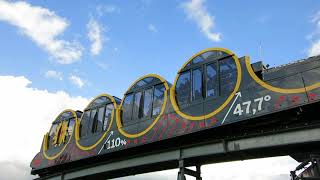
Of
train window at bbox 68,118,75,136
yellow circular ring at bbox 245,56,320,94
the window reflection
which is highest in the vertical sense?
train window at bbox 68,118,75,136

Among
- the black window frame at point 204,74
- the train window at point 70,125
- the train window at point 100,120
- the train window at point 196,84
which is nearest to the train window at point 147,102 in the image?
the black window frame at point 204,74

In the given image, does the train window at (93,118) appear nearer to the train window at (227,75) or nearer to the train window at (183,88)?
the train window at (183,88)

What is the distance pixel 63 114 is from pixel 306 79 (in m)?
14.8

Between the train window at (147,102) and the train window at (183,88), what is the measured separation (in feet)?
5.18

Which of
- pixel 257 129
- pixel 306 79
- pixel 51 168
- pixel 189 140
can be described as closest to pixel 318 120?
pixel 306 79

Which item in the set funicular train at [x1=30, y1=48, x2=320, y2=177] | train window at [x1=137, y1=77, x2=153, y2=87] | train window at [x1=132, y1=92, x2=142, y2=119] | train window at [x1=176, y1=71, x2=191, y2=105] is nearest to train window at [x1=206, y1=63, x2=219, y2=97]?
funicular train at [x1=30, y1=48, x2=320, y2=177]

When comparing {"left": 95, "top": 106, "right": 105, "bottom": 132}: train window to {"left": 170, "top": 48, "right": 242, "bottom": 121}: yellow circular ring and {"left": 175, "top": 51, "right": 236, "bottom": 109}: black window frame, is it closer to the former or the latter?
{"left": 170, "top": 48, "right": 242, "bottom": 121}: yellow circular ring

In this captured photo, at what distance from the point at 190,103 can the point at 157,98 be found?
6.57 feet

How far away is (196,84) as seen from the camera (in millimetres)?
13961

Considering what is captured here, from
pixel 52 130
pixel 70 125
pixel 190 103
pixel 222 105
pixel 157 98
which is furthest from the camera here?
pixel 52 130

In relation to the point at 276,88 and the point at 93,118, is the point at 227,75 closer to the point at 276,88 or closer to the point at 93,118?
the point at 276,88

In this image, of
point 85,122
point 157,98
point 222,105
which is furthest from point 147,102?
point 85,122

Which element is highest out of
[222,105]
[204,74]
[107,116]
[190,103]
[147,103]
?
[204,74]

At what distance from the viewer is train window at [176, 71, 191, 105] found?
14.1 m
